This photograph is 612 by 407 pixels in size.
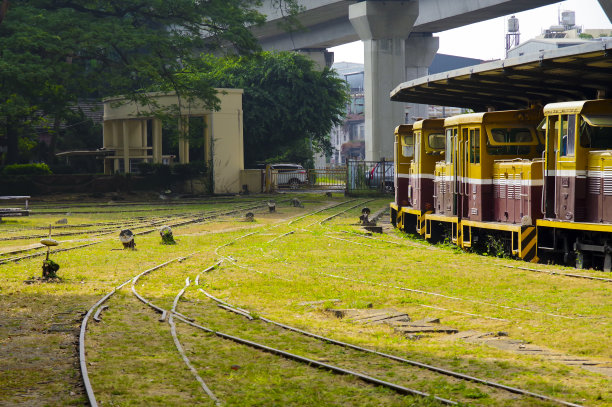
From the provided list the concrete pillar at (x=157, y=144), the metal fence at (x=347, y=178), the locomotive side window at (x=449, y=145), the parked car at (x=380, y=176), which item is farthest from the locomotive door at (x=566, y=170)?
the concrete pillar at (x=157, y=144)

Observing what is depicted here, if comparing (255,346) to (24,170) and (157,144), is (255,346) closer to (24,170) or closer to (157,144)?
(24,170)

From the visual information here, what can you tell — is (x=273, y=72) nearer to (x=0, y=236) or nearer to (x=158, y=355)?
(x=0, y=236)

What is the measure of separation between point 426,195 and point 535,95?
425cm

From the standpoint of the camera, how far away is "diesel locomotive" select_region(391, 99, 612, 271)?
14.8 metres

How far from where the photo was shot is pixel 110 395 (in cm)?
774

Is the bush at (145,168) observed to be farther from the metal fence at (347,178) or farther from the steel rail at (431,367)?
the steel rail at (431,367)

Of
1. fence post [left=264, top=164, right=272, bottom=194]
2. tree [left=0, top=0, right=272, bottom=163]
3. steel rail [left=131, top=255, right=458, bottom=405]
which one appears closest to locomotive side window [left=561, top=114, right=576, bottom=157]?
steel rail [left=131, top=255, right=458, bottom=405]

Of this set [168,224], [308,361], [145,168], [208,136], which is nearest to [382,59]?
[208,136]

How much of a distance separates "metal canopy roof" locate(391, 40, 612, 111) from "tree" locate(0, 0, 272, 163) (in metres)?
19.1

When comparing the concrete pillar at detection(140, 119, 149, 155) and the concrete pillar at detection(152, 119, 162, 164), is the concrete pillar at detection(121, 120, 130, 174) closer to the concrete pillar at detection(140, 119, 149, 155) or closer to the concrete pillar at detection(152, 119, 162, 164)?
the concrete pillar at detection(140, 119, 149, 155)

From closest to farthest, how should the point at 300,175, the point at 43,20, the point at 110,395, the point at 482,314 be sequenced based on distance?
the point at 110,395
the point at 482,314
the point at 43,20
the point at 300,175

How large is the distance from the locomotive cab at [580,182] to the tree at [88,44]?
29489mm

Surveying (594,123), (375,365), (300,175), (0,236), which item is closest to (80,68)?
(300,175)

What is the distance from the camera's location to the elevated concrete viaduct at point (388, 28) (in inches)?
1855
